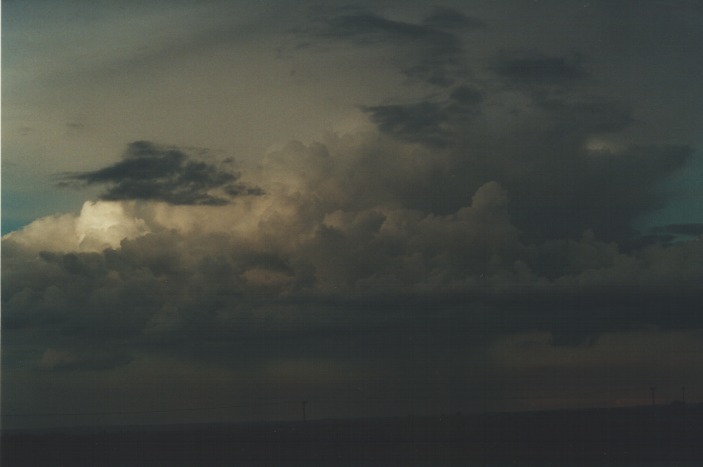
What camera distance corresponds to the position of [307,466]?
557 feet

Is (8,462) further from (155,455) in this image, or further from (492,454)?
(492,454)

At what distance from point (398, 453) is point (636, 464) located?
50.0 m

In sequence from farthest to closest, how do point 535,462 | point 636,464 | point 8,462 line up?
point 8,462
point 535,462
point 636,464

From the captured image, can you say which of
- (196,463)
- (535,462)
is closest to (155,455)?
(196,463)

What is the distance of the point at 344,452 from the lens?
7672 inches

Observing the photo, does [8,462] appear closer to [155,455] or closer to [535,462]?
[155,455]

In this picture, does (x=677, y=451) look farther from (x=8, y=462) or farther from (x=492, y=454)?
(x=8, y=462)

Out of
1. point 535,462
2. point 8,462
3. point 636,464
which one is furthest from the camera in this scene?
point 8,462

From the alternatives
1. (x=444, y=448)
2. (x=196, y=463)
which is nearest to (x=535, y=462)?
(x=444, y=448)

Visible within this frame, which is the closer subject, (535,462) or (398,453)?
(535,462)

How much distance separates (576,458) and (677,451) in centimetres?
1998

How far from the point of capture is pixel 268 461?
184875 mm

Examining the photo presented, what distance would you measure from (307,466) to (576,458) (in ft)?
181

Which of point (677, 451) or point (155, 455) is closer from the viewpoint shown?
point (677, 451)
